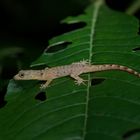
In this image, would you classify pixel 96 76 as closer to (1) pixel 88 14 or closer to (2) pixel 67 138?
(2) pixel 67 138

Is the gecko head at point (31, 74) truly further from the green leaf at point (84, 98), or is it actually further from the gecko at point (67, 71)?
the green leaf at point (84, 98)

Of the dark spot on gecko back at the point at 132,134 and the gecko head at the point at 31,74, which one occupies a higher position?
the gecko head at the point at 31,74

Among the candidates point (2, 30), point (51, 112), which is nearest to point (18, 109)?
point (51, 112)

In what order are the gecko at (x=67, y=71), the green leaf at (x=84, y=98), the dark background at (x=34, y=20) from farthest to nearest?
the dark background at (x=34, y=20) < the gecko at (x=67, y=71) < the green leaf at (x=84, y=98)

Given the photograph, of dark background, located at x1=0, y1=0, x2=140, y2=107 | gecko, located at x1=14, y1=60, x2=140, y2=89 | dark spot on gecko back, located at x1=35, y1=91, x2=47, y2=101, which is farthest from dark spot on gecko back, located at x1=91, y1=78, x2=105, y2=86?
dark background, located at x1=0, y1=0, x2=140, y2=107

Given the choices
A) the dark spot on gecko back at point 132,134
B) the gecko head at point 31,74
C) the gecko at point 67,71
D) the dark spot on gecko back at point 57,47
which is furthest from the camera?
the dark spot on gecko back at point 57,47

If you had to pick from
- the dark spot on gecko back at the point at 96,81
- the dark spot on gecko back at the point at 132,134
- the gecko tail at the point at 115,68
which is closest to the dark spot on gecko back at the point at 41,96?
the dark spot on gecko back at the point at 96,81

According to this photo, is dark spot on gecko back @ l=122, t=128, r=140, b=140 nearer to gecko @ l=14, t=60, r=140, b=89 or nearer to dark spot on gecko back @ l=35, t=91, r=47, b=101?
gecko @ l=14, t=60, r=140, b=89
